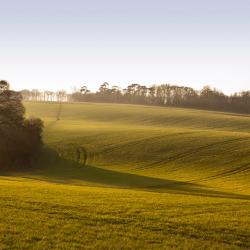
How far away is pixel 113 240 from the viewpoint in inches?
676

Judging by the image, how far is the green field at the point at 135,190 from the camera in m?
17.8

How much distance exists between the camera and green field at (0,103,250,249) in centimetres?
1780

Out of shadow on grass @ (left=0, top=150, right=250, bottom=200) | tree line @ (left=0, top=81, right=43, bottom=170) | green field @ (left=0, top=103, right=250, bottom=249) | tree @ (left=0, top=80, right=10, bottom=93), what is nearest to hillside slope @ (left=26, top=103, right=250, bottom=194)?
green field @ (left=0, top=103, right=250, bottom=249)

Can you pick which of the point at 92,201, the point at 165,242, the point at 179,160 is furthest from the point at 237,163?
the point at 165,242

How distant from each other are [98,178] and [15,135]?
23263mm

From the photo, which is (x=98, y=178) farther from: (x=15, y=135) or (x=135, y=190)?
(x=15, y=135)

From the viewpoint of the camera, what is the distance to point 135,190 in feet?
136

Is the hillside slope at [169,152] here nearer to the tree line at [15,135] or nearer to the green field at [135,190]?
the green field at [135,190]

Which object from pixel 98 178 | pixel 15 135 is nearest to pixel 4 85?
pixel 15 135

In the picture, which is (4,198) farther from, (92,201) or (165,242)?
(165,242)

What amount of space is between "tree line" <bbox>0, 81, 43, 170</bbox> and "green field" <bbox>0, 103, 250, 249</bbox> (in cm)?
332

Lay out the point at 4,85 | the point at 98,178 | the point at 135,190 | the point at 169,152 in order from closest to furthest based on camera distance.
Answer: the point at 135,190
the point at 98,178
the point at 169,152
the point at 4,85

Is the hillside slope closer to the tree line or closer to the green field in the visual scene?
the green field

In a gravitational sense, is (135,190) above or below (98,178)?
above
